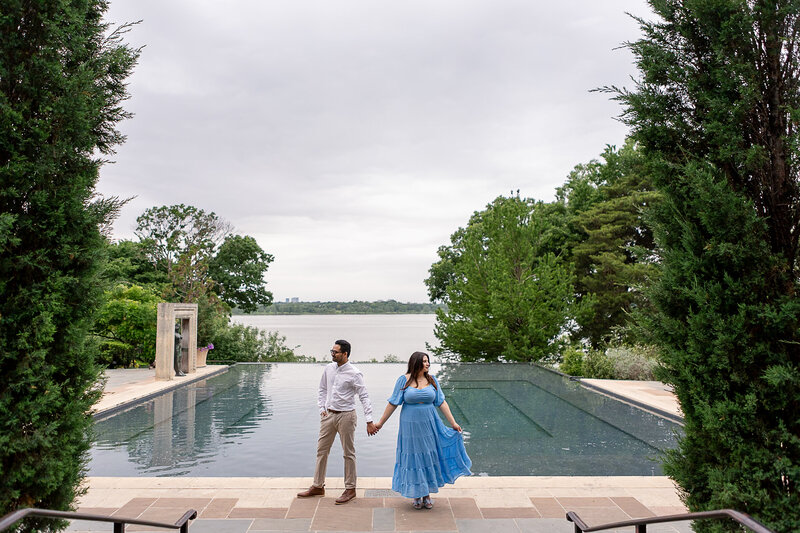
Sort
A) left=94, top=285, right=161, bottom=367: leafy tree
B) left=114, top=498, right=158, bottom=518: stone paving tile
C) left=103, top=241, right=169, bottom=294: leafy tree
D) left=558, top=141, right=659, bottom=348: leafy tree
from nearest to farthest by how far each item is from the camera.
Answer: left=114, top=498, right=158, bottom=518: stone paving tile < left=94, top=285, right=161, bottom=367: leafy tree < left=558, top=141, right=659, bottom=348: leafy tree < left=103, top=241, right=169, bottom=294: leafy tree

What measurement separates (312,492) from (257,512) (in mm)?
617

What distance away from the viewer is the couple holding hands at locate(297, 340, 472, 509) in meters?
4.77

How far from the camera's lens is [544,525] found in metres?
4.42

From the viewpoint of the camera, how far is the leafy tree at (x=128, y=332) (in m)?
16.6

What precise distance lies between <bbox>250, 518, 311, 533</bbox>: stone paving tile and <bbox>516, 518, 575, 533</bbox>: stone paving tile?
73.5 inches

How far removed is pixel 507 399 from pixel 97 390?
9.78 meters

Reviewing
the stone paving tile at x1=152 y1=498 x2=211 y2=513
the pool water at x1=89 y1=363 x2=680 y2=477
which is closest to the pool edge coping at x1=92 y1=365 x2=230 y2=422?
the pool water at x1=89 y1=363 x2=680 y2=477

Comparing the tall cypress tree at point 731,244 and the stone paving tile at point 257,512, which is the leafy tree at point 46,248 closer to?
the stone paving tile at point 257,512

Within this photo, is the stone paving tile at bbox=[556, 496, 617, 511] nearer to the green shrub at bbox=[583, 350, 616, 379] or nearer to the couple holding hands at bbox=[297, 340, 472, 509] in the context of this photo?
the couple holding hands at bbox=[297, 340, 472, 509]

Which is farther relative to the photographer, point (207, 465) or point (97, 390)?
point (207, 465)

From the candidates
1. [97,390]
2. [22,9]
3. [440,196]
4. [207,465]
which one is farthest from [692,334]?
[440,196]

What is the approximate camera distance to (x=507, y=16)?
1064 centimetres

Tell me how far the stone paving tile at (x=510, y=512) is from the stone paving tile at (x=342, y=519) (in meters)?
1.10

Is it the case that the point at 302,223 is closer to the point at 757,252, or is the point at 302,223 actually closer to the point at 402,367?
the point at 402,367
